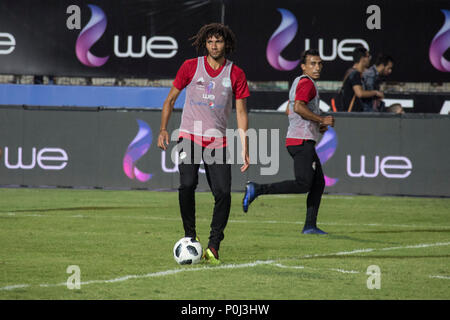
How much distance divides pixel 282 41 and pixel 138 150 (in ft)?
15.2

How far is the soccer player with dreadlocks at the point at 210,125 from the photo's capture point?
8.17m

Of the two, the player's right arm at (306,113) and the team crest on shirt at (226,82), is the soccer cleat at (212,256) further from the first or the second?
the player's right arm at (306,113)

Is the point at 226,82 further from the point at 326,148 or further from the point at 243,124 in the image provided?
the point at 326,148

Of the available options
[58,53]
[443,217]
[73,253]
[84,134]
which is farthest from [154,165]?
[73,253]

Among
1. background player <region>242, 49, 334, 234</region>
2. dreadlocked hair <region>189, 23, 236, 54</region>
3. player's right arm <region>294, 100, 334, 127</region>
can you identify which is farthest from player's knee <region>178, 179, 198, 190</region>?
player's right arm <region>294, 100, 334, 127</region>

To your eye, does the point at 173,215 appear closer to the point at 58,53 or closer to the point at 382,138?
the point at 382,138

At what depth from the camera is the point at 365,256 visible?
29.1 ft

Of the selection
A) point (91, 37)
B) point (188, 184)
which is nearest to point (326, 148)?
point (91, 37)

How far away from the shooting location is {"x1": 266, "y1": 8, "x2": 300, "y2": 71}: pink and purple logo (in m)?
19.7

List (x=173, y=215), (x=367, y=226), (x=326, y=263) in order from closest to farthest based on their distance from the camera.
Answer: (x=326, y=263)
(x=367, y=226)
(x=173, y=215)

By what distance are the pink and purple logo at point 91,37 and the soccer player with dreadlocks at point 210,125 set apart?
39.7ft

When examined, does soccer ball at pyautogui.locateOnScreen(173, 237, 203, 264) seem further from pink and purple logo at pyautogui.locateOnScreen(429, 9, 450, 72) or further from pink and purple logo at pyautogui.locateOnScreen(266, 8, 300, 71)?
pink and purple logo at pyautogui.locateOnScreen(429, 9, 450, 72)

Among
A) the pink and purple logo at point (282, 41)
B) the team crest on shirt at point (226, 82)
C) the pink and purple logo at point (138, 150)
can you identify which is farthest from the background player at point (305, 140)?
the pink and purple logo at point (282, 41)

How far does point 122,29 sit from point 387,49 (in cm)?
575
